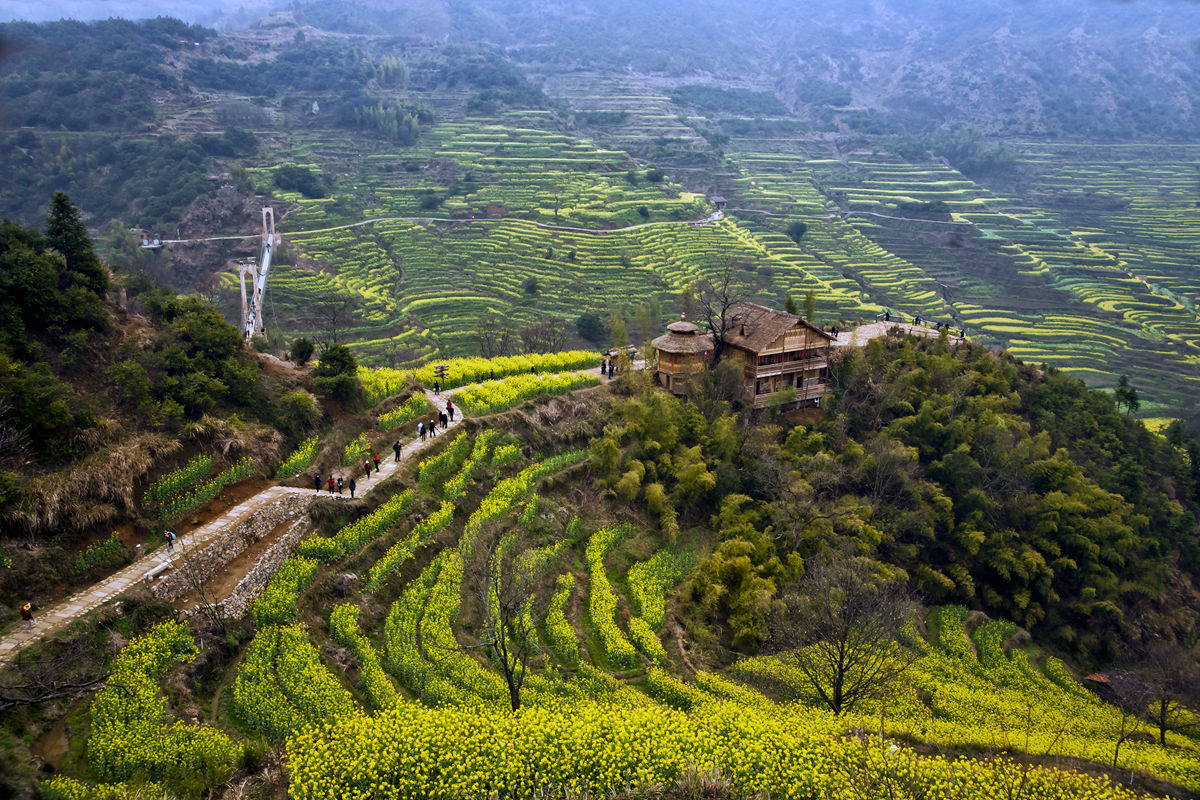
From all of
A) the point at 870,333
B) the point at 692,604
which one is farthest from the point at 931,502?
the point at 692,604

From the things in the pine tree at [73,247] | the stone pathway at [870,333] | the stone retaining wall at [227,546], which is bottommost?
the stone retaining wall at [227,546]

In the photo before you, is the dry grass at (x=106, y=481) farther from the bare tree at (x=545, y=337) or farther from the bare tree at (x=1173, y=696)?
the bare tree at (x=1173, y=696)

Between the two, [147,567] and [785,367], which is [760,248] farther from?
[147,567]

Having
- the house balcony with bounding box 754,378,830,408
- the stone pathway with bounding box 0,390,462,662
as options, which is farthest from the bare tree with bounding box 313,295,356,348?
the house balcony with bounding box 754,378,830,408

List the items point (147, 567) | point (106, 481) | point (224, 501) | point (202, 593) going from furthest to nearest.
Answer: point (224, 501)
point (106, 481)
point (147, 567)
point (202, 593)

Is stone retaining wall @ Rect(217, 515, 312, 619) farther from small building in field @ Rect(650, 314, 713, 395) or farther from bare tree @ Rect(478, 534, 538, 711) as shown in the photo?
small building in field @ Rect(650, 314, 713, 395)

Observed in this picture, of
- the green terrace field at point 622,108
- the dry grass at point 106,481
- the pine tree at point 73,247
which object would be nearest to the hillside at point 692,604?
the dry grass at point 106,481

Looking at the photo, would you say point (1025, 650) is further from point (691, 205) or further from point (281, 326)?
point (691, 205)
